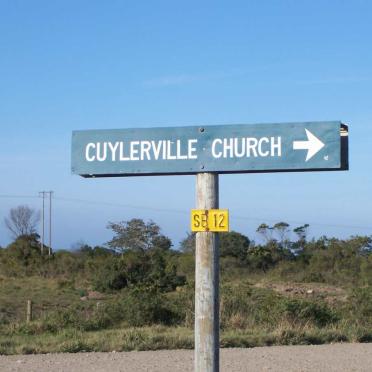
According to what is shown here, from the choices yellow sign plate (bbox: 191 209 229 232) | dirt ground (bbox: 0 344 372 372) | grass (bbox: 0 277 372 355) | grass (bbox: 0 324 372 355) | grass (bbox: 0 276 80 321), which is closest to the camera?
yellow sign plate (bbox: 191 209 229 232)

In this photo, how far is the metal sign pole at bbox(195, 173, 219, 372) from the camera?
559 centimetres

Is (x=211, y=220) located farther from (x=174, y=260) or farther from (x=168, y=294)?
(x=174, y=260)

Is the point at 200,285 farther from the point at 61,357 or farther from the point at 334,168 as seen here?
the point at 61,357

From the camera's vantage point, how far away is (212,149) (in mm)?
5691

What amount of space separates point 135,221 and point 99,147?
60.3 m

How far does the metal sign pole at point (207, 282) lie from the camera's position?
18.3ft

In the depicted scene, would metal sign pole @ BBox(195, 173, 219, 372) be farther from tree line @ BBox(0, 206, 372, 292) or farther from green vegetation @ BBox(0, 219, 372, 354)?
tree line @ BBox(0, 206, 372, 292)

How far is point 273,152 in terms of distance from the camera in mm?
5594

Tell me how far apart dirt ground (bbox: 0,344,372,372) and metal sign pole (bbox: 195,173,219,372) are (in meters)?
5.04

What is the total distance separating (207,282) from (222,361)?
19.8ft

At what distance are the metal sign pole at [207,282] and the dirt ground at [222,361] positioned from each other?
504 cm

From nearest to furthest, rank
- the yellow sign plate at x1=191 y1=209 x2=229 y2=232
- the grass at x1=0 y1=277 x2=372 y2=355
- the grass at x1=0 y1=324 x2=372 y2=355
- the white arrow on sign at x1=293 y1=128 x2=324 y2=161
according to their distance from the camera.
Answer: the white arrow on sign at x1=293 y1=128 x2=324 y2=161, the yellow sign plate at x1=191 y1=209 x2=229 y2=232, the grass at x1=0 y1=324 x2=372 y2=355, the grass at x1=0 y1=277 x2=372 y2=355

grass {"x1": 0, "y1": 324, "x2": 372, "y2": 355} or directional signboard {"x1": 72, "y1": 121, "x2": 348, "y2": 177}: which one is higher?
directional signboard {"x1": 72, "y1": 121, "x2": 348, "y2": 177}

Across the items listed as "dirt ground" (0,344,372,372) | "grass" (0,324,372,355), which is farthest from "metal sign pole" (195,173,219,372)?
"grass" (0,324,372,355)
